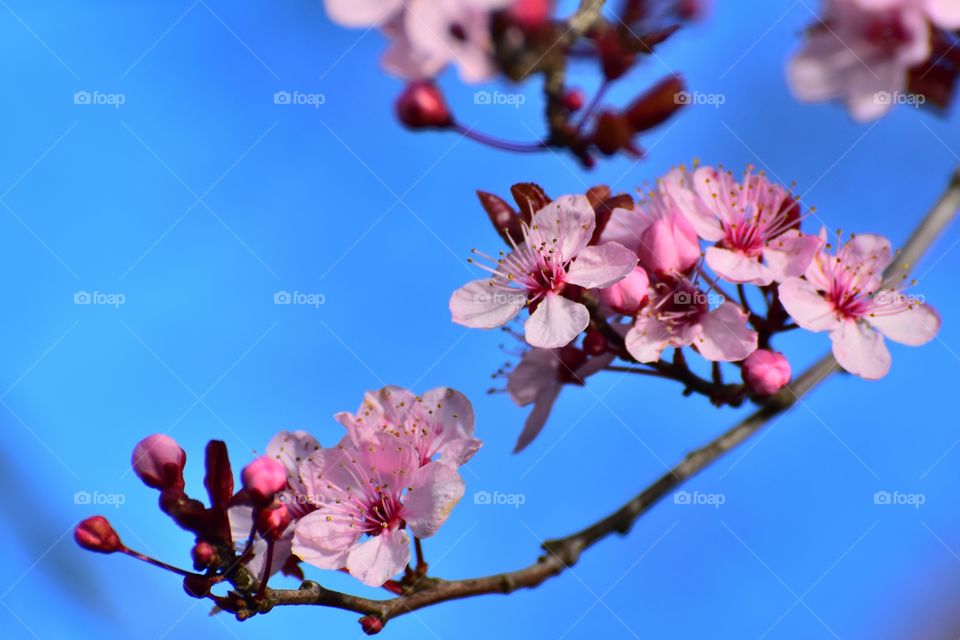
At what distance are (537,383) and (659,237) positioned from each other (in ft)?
1.82

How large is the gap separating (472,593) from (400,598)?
0.50 ft

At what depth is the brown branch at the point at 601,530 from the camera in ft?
6.68

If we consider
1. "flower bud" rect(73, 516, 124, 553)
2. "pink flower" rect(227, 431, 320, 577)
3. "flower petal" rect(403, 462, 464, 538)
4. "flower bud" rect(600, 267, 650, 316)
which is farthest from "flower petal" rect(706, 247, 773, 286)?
"flower bud" rect(73, 516, 124, 553)

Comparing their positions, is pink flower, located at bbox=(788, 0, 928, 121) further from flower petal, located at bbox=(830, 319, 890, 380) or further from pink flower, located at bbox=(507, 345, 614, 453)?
pink flower, located at bbox=(507, 345, 614, 453)

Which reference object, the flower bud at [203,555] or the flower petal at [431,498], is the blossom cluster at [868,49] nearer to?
the flower petal at [431,498]

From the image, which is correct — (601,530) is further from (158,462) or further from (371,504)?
(158,462)

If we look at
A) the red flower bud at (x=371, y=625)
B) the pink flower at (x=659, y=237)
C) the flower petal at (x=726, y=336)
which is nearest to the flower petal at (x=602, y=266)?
the pink flower at (x=659, y=237)

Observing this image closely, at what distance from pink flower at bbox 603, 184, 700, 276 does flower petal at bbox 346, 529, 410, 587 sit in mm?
818

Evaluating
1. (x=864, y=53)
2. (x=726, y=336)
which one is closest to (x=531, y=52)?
(x=864, y=53)

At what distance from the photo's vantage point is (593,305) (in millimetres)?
2207

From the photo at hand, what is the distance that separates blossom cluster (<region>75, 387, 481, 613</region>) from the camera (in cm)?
201

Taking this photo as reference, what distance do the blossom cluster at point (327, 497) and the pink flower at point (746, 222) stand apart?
694 millimetres

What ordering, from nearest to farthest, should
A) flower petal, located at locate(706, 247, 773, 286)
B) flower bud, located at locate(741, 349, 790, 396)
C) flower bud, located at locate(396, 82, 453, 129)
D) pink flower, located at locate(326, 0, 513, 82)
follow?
pink flower, located at locate(326, 0, 513, 82) < flower bud, located at locate(396, 82, 453, 129) < flower petal, located at locate(706, 247, 773, 286) < flower bud, located at locate(741, 349, 790, 396)

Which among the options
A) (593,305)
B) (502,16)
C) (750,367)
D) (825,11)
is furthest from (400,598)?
(825,11)
